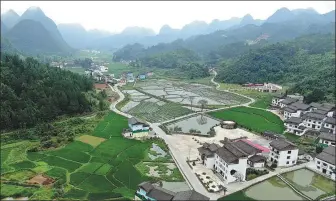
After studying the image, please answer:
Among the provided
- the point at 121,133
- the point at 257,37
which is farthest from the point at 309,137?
the point at 257,37

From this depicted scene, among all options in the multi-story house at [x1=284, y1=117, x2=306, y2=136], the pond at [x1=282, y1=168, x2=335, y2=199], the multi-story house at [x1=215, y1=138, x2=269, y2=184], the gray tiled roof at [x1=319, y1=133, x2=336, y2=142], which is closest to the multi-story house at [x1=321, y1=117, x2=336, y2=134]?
the multi-story house at [x1=284, y1=117, x2=306, y2=136]

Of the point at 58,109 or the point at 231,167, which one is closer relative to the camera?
the point at 231,167

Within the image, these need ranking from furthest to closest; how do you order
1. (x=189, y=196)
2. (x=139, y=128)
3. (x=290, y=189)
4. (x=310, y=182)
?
(x=139, y=128)
(x=310, y=182)
(x=290, y=189)
(x=189, y=196)

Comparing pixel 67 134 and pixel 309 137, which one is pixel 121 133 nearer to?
pixel 67 134

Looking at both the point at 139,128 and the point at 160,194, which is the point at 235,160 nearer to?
the point at 160,194

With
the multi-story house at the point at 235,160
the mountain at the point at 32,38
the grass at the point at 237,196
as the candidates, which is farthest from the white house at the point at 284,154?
the mountain at the point at 32,38

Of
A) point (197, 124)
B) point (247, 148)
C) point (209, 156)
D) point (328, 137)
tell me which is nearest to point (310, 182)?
point (247, 148)
